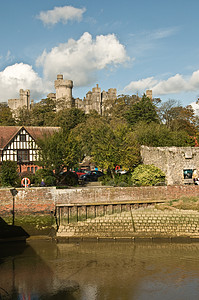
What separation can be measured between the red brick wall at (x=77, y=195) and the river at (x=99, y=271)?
7.93 feet

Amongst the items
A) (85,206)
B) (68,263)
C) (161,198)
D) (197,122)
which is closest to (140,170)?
(161,198)

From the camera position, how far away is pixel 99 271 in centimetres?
1536

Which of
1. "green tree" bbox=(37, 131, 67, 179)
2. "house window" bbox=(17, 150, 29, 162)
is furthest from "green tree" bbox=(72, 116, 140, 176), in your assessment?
"house window" bbox=(17, 150, 29, 162)

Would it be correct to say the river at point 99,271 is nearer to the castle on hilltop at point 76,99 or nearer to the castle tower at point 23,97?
the castle on hilltop at point 76,99

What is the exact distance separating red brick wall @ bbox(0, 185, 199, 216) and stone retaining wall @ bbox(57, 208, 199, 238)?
1.25m

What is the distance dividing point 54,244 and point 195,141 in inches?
898

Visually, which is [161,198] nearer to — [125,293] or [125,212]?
[125,212]

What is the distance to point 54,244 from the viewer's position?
19.6m

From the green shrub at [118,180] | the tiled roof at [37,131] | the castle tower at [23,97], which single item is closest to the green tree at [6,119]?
the castle tower at [23,97]

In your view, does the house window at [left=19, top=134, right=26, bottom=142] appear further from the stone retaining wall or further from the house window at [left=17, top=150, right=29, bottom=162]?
the stone retaining wall

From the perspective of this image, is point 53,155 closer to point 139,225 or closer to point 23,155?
point 139,225

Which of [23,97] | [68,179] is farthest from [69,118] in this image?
[68,179]

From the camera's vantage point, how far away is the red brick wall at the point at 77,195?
21156mm

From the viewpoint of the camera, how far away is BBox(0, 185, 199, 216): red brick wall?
21.2 metres
